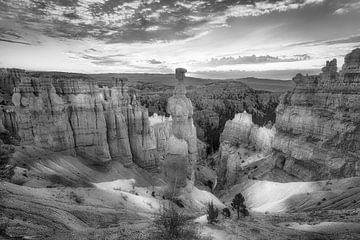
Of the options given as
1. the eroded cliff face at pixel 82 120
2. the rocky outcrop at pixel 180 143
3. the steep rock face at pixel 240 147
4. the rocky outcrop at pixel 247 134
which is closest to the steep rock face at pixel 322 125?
the steep rock face at pixel 240 147

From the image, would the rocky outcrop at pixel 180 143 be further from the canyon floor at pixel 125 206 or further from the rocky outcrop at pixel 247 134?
the rocky outcrop at pixel 247 134

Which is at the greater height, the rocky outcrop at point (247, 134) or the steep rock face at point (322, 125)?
the steep rock face at point (322, 125)

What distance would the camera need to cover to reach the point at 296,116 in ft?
128

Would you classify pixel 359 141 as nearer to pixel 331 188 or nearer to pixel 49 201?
pixel 331 188

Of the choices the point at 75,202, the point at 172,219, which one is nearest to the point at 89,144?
the point at 75,202

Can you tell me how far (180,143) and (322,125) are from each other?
1659 cm

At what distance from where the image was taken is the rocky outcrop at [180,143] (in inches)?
1292

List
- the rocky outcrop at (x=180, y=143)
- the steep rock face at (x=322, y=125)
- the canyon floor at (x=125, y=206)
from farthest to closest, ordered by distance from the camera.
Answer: the rocky outcrop at (x=180, y=143)
the steep rock face at (x=322, y=125)
the canyon floor at (x=125, y=206)

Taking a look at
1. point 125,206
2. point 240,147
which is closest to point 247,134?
point 240,147

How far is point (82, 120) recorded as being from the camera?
41625mm

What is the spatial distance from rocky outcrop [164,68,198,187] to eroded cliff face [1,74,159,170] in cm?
1266

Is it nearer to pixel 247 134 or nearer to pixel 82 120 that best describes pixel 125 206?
pixel 82 120

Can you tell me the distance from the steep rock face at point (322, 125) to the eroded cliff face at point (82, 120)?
2037 centimetres

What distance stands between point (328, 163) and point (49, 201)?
92.7ft
